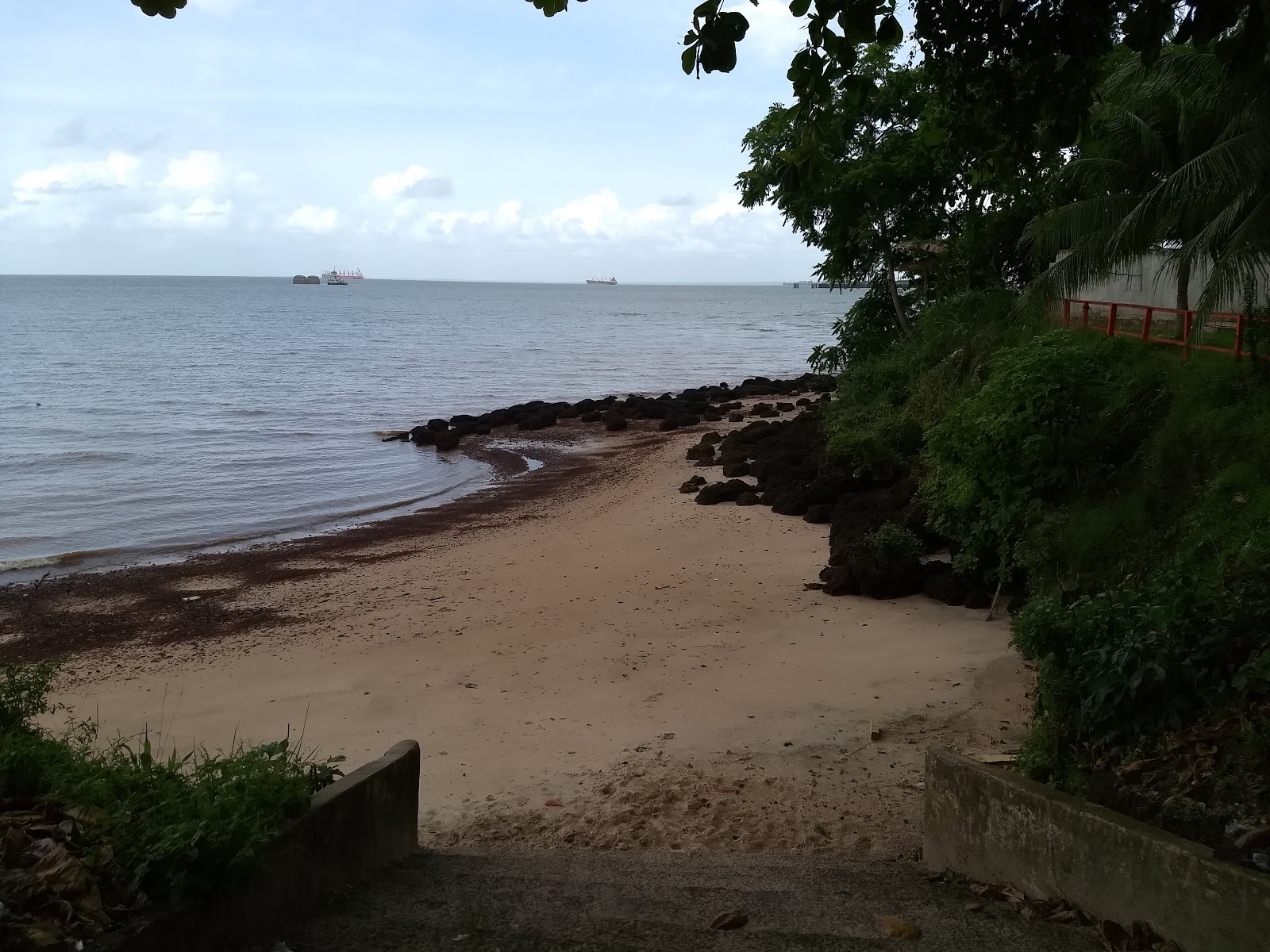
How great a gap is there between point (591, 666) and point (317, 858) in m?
5.70

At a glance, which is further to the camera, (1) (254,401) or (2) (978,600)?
(1) (254,401)

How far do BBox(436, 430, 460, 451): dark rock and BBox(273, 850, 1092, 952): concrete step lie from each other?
25745 mm

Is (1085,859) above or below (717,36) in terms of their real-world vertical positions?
below

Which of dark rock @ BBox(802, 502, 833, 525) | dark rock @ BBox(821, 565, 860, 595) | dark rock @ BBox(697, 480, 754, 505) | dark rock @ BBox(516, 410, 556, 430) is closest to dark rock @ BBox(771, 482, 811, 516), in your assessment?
dark rock @ BBox(802, 502, 833, 525)

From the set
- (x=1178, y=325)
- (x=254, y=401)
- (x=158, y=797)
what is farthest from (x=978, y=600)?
(x=254, y=401)

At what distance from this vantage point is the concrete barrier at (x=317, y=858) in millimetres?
3381

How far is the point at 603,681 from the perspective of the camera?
937 cm

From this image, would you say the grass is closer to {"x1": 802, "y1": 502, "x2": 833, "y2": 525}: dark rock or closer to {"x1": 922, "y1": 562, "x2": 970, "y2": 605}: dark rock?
{"x1": 922, "y1": 562, "x2": 970, "y2": 605}: dark rock

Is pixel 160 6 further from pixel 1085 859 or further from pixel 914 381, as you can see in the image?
pixel 914 381

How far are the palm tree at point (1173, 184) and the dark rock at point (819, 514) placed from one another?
3887 millimetres

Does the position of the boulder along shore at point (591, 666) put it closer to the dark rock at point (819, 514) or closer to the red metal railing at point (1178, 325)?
the dark rock at point (819, 514)

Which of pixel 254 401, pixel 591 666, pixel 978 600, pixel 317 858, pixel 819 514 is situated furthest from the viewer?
pixel 254 401

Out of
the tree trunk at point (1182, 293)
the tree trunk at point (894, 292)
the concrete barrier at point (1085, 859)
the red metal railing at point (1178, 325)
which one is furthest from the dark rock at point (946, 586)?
the tree trunk at point (894, 292)

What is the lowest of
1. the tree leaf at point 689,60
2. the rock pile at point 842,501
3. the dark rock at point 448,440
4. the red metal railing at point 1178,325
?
the dark rock at point 448,440
